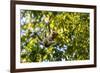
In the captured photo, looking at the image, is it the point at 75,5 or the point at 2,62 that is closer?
the point at 2,62

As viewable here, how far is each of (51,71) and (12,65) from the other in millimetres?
398

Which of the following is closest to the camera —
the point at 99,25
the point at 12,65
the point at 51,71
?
the point at 12,65

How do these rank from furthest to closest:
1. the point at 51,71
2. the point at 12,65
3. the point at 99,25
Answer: the point at 99,25 → the point at 51,71 → the point at 12,65

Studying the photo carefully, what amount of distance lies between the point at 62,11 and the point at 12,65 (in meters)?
0.72

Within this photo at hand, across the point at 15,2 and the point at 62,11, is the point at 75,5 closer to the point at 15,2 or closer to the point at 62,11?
the point at 62,11

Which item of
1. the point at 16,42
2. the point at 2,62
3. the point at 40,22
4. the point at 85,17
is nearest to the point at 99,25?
the point at 85,17

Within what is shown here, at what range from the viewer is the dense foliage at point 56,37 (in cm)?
188

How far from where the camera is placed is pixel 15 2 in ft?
5.95

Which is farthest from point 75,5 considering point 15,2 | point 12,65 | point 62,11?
point 12,65

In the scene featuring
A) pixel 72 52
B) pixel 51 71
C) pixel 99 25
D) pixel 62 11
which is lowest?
pixel 51 71

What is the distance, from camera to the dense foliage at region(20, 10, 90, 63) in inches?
74.0

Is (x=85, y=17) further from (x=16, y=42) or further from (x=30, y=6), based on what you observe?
(x=16, y=42)

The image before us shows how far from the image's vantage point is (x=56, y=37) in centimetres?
197

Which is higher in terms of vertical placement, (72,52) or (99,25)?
(99,25)
